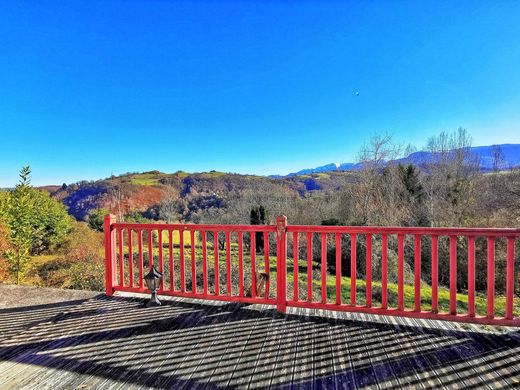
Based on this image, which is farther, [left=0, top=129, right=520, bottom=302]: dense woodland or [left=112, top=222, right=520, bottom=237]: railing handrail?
[left=0, top=129, right=520, bottom=302]: dense woodland

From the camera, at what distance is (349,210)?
559 inches

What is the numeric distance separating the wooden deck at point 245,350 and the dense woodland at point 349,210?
2.95 meters

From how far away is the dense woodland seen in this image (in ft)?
26.0

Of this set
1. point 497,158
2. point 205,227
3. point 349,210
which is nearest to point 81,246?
point 205,227

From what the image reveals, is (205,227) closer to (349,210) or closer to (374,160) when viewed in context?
(349,210)

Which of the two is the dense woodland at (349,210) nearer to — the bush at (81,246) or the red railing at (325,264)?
the bush at (81,246)

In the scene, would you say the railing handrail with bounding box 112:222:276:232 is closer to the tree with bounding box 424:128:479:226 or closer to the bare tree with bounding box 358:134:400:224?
the bare tree with bounding box 358:134:400:224

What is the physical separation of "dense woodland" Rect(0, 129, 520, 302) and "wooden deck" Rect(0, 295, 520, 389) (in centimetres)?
295

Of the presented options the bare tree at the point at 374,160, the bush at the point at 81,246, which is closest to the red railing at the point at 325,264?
the bush at the point at 81,246

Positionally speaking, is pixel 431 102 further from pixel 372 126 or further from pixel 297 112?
pixel 297 112

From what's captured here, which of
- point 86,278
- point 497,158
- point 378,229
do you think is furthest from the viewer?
point 497,158

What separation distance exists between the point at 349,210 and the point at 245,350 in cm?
1293

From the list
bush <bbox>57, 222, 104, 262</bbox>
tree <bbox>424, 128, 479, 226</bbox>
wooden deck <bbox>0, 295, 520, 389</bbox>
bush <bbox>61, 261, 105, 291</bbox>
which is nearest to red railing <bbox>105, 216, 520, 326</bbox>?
wooden deck <bbox>0, 295, 520, 389</bbox>

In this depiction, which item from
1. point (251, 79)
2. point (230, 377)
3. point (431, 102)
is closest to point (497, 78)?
point (431, 102)
